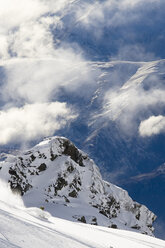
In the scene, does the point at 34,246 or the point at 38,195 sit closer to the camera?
the point at 34,246

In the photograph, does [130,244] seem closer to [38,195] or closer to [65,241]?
[65,241]

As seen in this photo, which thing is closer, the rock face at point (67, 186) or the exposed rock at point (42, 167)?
the rock face at point (67, 186)

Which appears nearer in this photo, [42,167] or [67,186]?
[42,167]

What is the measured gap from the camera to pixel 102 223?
9456cm

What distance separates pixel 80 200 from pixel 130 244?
70.1m

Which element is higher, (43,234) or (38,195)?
(38,195)

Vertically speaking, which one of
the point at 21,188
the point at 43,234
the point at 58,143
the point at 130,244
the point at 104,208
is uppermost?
the point at 58,143

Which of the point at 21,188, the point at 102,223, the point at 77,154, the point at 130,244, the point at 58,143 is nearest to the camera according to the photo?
the point at 130,244

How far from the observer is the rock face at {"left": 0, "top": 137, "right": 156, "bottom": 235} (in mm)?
88938

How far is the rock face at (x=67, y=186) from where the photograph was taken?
88.9 m

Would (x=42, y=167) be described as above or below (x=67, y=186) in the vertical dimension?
above

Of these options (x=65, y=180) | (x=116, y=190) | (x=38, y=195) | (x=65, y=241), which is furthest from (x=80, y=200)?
(x=65, y=241)

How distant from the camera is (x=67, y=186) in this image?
99250 mm

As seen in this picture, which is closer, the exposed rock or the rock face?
the rock face
